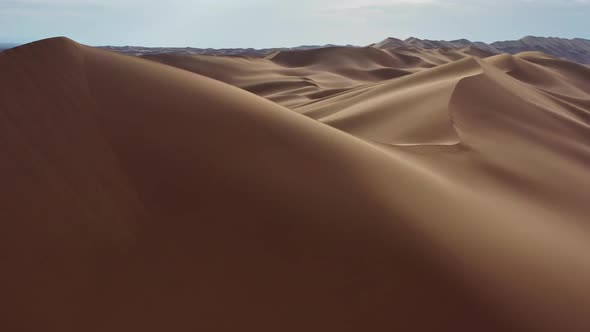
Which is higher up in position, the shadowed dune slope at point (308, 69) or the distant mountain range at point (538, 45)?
the distant mountain range at point (538, 45)

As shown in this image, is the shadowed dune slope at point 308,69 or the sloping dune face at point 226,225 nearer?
the sloping dune face at point 226,225

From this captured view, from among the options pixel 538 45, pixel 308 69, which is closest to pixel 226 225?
pixel 308 69

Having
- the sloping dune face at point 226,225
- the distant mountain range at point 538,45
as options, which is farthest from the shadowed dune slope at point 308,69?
the distant mountain range at point 538,45

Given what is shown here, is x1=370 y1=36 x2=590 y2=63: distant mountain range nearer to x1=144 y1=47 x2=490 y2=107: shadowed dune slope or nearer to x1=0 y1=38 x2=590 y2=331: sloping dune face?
x1=144 y1=47 x2=490 y2=107: shadowed dune slope

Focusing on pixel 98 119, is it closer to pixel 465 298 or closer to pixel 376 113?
pixel 465 298

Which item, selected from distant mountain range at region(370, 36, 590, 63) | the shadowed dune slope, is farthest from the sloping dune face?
distant mountain range at region(370, 36, 590, 63)

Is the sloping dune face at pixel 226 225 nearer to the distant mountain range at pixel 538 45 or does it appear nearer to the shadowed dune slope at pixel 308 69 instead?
the shadowed dune slope at pixel 308 69

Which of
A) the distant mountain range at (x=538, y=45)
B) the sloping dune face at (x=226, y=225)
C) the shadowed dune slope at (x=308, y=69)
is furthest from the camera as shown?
the distant mountain range at (x=538, y=45)

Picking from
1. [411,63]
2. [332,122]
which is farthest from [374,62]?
[332,122]

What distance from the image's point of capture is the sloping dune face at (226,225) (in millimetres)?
1961

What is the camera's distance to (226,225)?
2.31 metres

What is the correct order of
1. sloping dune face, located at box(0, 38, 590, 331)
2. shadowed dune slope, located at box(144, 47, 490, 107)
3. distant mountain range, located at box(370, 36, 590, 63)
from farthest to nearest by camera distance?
distant mountain range, located at box(370, 36, 590, 63) < shadowed dune slope, located at box(144, 47, 490, 107) < sloping dune face, located at box(0, 38, 590, 331)

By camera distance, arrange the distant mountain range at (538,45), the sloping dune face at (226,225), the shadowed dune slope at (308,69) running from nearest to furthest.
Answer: the sloping dune face at (226,225)
the shadowed dune slope at (308,69)
the distant mountain range at (538,45)

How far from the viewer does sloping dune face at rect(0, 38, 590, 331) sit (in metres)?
1.96
